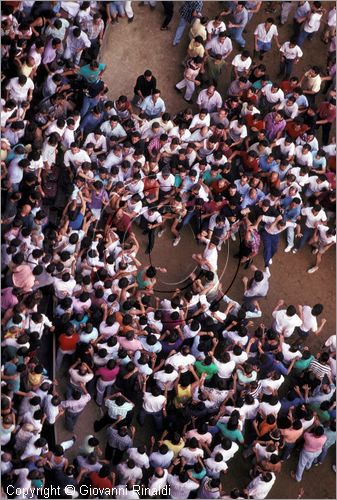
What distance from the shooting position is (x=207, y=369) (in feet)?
51.3

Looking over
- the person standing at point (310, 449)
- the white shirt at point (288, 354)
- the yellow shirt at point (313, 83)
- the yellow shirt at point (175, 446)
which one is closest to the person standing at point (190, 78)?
the yellow shirt at point (313, 83)

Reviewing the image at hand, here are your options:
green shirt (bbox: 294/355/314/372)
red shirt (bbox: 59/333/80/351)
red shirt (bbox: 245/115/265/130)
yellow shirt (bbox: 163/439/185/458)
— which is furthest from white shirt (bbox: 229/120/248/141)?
yellow shirt (bbox: 163/439/185/458)

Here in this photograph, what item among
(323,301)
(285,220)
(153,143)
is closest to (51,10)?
(153,143)

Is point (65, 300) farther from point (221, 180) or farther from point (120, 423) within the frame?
point (221, 180)

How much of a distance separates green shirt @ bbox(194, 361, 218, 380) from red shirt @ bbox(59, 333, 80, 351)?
72.1 inches

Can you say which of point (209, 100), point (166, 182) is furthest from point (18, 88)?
point (209, 100)

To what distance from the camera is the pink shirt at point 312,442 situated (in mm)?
15562

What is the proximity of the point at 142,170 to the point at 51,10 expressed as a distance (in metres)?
3.47

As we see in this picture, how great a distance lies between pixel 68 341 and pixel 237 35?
25.9ft

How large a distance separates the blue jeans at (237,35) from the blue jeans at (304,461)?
8.44 metres

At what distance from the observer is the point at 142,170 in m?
17.5

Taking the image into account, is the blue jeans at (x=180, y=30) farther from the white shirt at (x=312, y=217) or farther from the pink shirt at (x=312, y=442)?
the pink shirt at (x=312, y=442)

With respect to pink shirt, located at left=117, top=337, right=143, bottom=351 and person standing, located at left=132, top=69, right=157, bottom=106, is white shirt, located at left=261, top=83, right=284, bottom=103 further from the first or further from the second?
pink shirt, located at left=117, top=337, right=143, bottom=351

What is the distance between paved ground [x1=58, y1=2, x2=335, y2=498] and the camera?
16.4 metres
